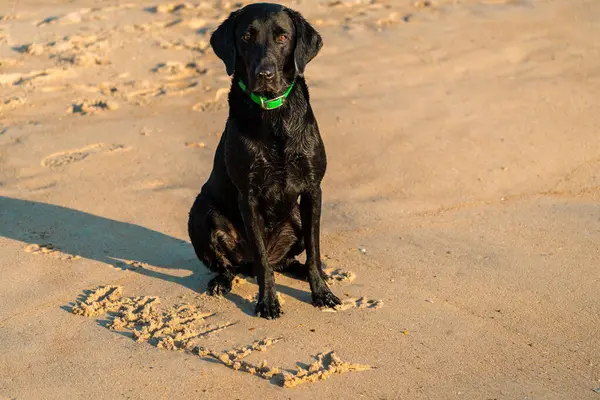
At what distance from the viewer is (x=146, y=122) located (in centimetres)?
770

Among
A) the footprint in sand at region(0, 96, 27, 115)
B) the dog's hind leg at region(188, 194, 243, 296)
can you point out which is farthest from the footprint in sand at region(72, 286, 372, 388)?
the footprint in sand at region(0, 96, 27, 115)

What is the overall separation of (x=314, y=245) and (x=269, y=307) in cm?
46

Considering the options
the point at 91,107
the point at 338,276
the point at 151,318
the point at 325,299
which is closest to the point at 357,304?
the point at 325,299

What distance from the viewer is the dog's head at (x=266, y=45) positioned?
4.44 metres

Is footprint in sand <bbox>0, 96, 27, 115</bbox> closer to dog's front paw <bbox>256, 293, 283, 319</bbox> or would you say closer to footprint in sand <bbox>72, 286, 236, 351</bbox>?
footprint in sand <bbox>72, 286, 236, 351</bbox>

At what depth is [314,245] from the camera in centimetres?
487

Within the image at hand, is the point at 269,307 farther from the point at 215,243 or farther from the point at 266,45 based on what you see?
the point at 266,45

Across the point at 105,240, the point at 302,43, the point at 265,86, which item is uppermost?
the point at 302,43

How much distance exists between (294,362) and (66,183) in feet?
10.7

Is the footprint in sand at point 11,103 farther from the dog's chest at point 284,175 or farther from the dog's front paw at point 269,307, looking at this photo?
the dog's front paw at point 269,307

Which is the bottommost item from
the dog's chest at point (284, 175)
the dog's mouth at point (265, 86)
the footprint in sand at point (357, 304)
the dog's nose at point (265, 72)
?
the footprint in sand at point (357, 304)

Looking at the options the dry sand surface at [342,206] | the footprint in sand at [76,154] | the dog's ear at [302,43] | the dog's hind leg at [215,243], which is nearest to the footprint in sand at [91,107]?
the dry sand surface at [342,206]

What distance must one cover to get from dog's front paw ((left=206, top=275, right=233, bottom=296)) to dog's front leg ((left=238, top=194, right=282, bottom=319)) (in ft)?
0.95

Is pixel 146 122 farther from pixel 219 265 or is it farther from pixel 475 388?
pixel 475 388
